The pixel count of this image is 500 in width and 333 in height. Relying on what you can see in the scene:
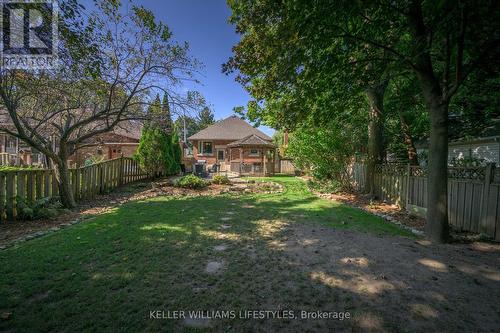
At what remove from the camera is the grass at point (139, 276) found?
236cm

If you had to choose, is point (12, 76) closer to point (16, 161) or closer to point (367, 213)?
point (367, 213)

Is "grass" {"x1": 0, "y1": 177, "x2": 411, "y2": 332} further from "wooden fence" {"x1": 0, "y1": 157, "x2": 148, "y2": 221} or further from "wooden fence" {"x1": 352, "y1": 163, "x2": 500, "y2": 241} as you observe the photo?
"wooden fence" {"x1": 0, "y1": 157, "x2": 148, "y2": 221}

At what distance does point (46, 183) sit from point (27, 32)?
3.96 metres

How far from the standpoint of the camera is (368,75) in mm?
6480

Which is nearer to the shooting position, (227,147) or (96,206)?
(96,206)

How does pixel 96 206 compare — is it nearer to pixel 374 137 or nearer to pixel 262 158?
pixel 374 137

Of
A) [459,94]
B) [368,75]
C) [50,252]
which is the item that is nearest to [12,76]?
[50,252]

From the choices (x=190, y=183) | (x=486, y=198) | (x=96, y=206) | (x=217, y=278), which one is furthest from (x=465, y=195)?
(x=96, y=206)

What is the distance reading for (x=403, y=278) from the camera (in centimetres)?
317

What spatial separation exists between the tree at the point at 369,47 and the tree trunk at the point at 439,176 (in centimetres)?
2

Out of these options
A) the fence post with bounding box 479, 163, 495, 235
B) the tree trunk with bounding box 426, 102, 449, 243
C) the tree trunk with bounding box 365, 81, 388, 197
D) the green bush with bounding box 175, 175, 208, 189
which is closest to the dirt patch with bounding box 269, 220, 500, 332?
the tree trunk with bounding box 426, 102, 449, 243

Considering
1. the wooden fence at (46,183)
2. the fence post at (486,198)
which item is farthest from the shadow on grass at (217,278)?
the wooden fence at (46,183)

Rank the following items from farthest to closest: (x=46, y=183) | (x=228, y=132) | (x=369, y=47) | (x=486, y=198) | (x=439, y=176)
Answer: (x=228, y=132) < (x=46, y=183) < (x=369, y=47) < (x=486, y=198) < (x=439, y=176)

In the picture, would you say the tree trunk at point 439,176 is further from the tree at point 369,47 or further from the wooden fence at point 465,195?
the wooden fence at point 465,195
